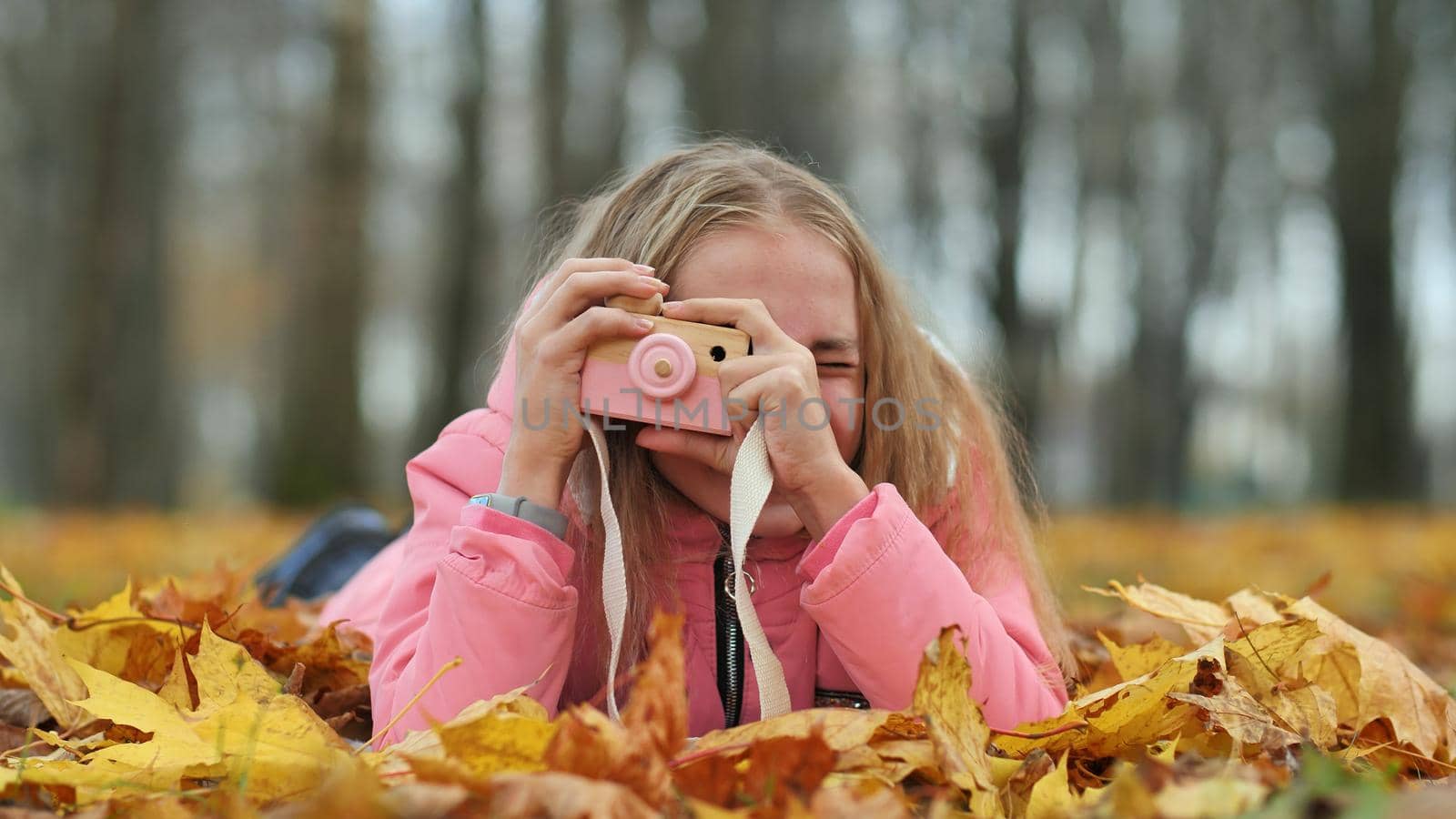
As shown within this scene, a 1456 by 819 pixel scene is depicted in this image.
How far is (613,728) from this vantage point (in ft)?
3.30

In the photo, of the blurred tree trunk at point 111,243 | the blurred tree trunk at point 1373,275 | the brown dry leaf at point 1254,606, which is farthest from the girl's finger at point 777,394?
the blurred tree trunk at point 1373,275

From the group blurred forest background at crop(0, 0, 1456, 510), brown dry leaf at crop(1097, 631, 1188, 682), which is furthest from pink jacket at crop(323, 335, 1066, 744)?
blurred forest background at crop(0, 0, 1456, 510)

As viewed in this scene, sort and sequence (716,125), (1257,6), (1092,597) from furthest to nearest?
1. (1257,6)
2. (716,125)
3. (1092,597)

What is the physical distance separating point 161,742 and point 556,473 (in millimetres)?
579

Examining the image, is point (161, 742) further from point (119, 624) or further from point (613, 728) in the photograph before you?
point (119, 624)

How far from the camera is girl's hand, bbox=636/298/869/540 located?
4.95 ft

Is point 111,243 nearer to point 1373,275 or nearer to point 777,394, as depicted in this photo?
point 777,394

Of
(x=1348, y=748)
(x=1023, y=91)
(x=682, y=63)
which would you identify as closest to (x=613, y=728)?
(x=1348, y=748)

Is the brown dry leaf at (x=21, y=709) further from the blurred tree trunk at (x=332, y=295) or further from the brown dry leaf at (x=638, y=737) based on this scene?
the blurred tree trunk at (x=332, y=295)

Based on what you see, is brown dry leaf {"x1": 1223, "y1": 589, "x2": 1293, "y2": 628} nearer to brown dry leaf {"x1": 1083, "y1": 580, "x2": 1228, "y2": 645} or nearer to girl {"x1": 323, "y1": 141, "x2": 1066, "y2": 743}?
brown dry leaf {"x1": 1083, "y1": 580, "x2": 1228, "y2": 645}

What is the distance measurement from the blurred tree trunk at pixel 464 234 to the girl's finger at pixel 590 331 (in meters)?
8.82

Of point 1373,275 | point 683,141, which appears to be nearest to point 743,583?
point 683,141

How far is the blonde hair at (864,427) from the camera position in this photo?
177cm

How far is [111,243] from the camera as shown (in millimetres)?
9562
